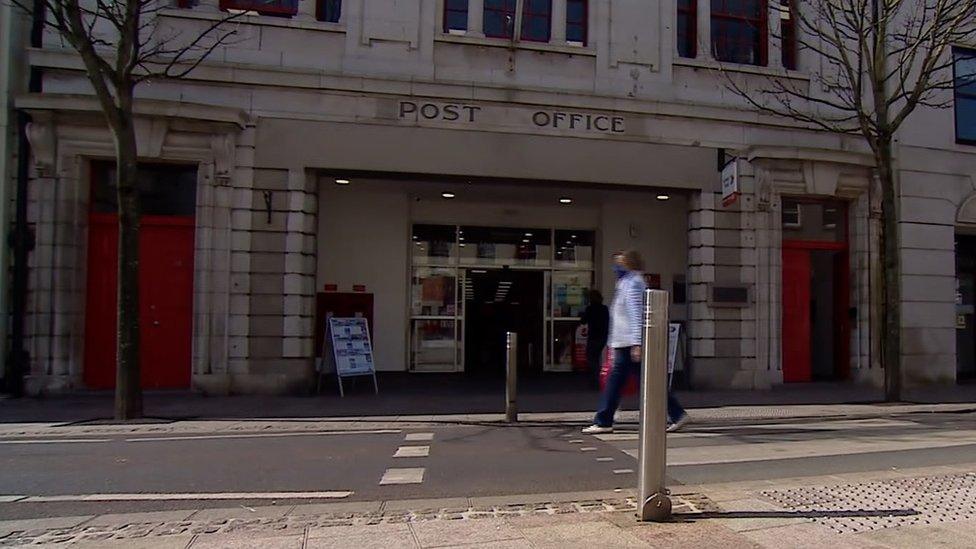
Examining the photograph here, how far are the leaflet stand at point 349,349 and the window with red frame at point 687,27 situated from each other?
8192mm

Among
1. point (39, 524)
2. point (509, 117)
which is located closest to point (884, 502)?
point (39, 524)

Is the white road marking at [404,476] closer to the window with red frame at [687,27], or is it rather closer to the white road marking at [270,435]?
the white road marking at [270,435]

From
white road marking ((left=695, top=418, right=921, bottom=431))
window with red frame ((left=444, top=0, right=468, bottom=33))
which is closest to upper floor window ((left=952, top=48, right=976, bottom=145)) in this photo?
white road marking ((left=695, top=418, right=921, bottom=431))

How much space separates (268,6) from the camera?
502 inches

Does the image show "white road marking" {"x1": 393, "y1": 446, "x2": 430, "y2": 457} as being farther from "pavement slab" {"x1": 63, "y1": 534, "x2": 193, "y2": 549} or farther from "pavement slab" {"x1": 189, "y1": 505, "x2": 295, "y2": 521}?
"pavement slab" {"x1": 63, "y1": 534, "x2": 193, "y2": 549}

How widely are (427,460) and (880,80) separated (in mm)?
9635

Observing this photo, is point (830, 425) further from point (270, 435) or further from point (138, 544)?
point (138, 544)

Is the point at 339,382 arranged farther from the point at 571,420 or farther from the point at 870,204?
the point at 870,204

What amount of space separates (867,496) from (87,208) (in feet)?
38.5

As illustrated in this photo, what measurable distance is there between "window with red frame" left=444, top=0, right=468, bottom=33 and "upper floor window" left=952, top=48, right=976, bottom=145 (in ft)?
33.4

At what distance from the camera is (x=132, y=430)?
8773 mm

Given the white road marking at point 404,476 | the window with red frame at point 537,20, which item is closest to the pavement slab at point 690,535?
the white road marking at point 404,476

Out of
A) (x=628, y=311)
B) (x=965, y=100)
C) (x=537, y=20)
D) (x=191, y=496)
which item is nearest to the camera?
(x=191, y=496)

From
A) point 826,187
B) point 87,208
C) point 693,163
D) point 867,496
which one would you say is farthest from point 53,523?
point 826,187
